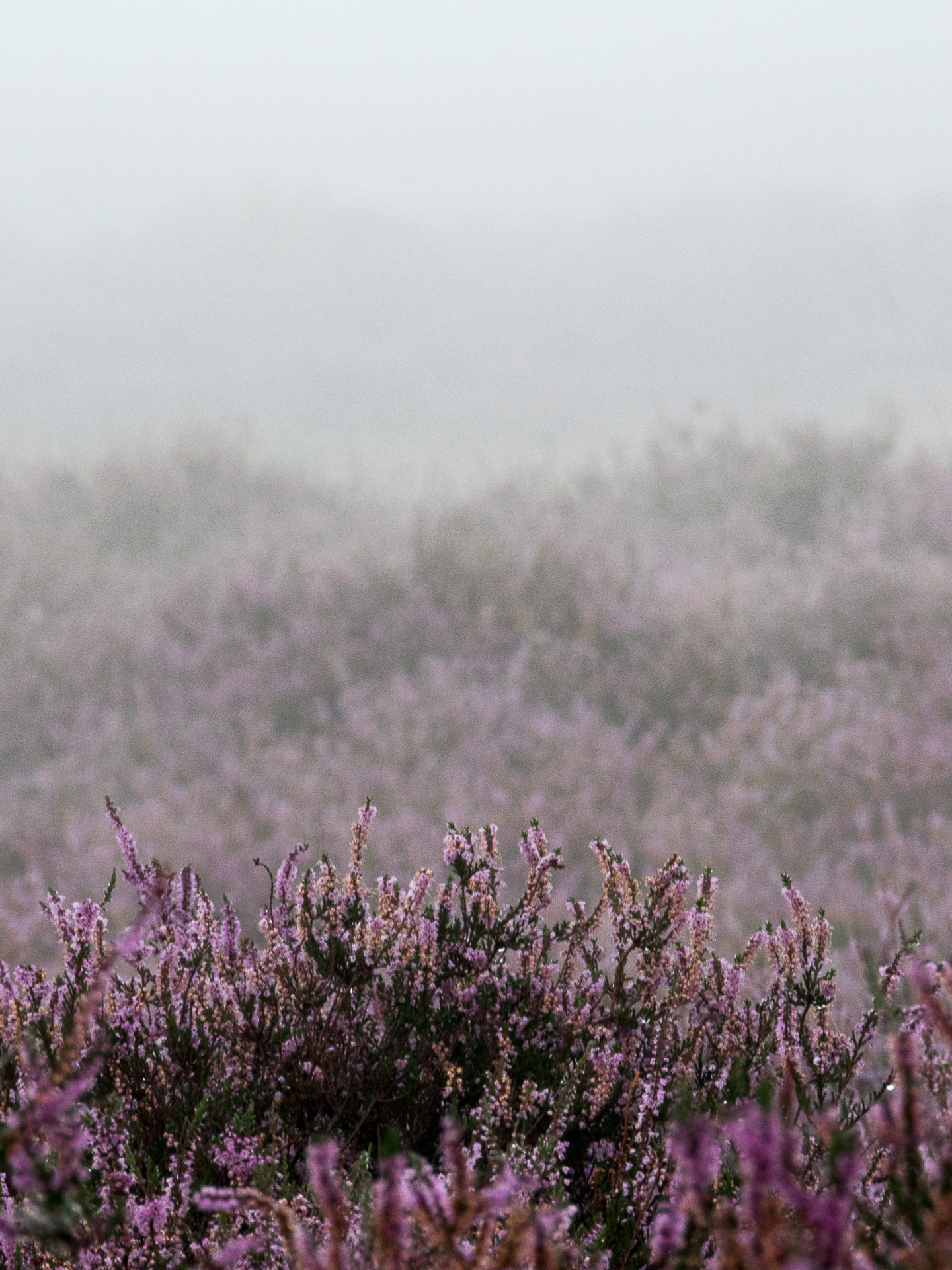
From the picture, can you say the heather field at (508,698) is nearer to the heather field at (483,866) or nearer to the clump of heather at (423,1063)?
the heather field at (483,866)

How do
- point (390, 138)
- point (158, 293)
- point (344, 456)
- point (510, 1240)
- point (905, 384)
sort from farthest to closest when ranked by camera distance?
point (390, 138) → point (158, 293) → point (905, 384) → point (344, 456) → point (510, 1240)

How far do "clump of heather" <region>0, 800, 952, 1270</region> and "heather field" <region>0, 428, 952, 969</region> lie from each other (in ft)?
8.75

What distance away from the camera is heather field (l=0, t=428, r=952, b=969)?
5.32m

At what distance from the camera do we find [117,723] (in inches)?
270

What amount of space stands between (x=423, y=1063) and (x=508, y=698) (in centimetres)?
491

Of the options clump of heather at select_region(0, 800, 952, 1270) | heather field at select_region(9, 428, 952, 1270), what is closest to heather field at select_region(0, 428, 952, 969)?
heather field at select_region(9, 428, 952, 1270)

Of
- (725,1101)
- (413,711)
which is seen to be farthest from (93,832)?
(725,1101)

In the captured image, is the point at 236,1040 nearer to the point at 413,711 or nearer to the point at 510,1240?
the point at 510,1240

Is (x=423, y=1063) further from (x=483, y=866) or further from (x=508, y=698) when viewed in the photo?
(x=508, y=698)

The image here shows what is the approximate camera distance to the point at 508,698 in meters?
6.62

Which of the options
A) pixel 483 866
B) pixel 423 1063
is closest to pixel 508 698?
pixel 483 866

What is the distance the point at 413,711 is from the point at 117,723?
183 cm

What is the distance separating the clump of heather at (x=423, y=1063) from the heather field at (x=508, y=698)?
267 centimetres

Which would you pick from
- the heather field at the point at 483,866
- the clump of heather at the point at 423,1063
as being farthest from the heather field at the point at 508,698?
the clump of heather at the point at 423,1063
